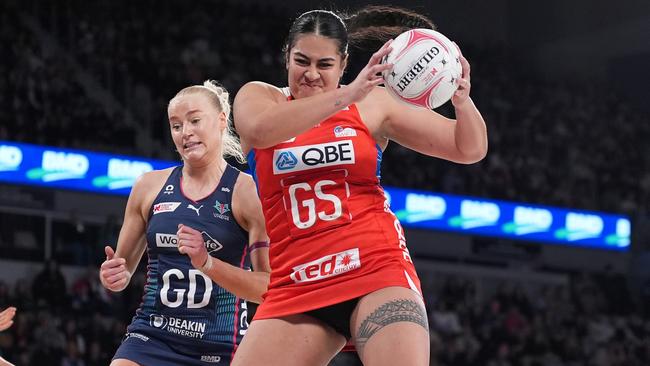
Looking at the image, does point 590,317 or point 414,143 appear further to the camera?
point 590,317

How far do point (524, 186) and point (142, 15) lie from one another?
359 inches

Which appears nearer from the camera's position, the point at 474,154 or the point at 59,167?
the point at 474,154

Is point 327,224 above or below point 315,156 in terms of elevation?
below

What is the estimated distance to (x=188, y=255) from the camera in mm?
4695

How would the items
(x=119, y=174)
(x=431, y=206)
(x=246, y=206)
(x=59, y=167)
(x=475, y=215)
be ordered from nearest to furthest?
(x=246, y=206) → (x=59, y=167) → (x=119, y=174) → (x=431, y=206) → (x=475, y=215)

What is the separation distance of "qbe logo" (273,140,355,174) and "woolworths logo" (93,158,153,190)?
1299 cm

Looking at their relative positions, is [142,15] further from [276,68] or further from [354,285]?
[354,285]

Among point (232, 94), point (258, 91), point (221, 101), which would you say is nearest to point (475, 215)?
point (232, 94)

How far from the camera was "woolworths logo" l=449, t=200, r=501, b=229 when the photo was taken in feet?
66.1

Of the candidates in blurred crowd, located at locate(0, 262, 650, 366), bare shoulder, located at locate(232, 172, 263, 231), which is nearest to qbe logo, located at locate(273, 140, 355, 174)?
bare shoulder, located at locate(232, 172, 263, 231)

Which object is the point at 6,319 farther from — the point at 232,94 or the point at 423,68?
the point at 232,94

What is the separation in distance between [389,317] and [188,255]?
125 centimetres

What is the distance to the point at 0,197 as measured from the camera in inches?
674

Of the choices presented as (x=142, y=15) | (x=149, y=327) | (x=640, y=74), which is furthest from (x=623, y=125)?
(x=149, y=327)
